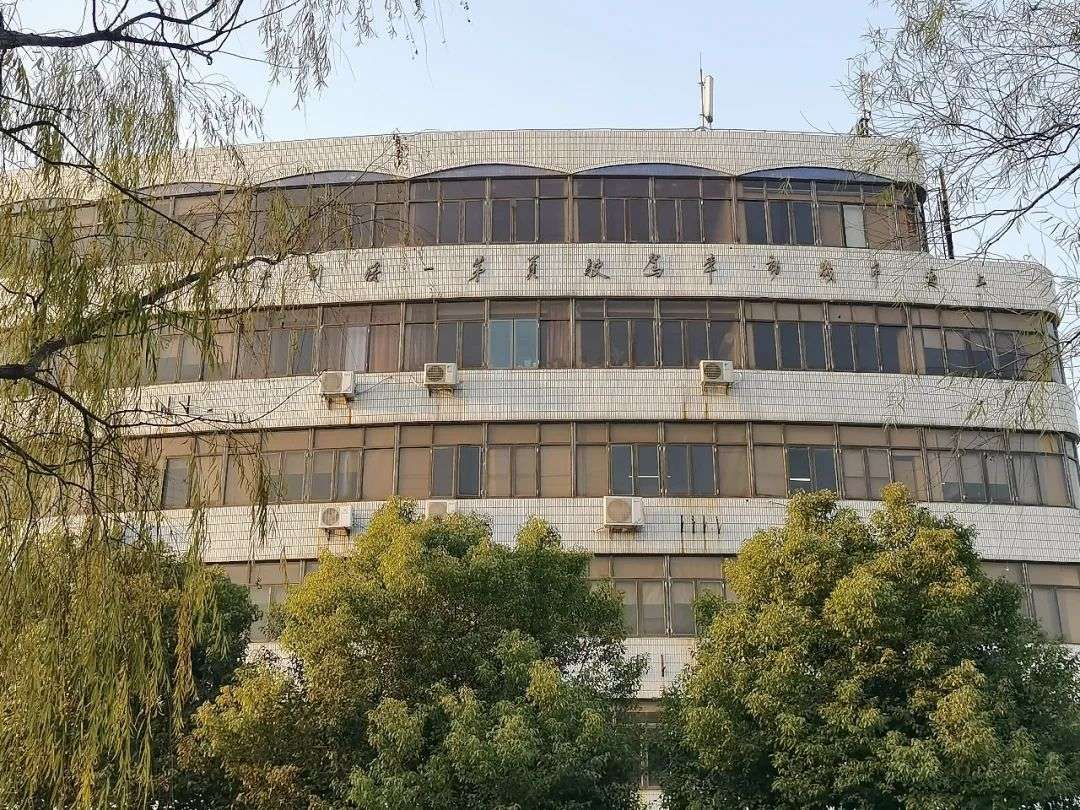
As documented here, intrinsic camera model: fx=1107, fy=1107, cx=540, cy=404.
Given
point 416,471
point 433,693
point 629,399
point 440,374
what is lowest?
point 433,693

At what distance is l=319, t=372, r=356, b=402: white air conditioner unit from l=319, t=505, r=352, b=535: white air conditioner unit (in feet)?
6.80

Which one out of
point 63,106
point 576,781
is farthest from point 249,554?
point 63,106

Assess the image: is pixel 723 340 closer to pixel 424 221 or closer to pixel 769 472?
pixel 769 472

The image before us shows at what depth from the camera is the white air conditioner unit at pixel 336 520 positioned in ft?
63.0

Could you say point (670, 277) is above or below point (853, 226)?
below

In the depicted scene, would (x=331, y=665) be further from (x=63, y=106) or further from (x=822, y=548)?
(x=63, y=106)

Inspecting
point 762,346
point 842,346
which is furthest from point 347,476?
point 842,346

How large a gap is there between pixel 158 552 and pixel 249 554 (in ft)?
43.2

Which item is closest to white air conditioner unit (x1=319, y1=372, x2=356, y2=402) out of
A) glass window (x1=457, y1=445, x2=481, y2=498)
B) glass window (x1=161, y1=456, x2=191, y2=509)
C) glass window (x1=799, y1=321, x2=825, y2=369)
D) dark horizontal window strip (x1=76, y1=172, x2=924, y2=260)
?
glass window (x1=457, y1=445, x2=481, y2=498)

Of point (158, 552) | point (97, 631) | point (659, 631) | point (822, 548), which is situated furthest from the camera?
point (659, 631)

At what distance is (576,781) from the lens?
11.9 m

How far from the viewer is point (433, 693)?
12.1 metres

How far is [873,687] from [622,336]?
9.28 metres

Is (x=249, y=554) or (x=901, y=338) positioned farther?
(x=901, y=338)
